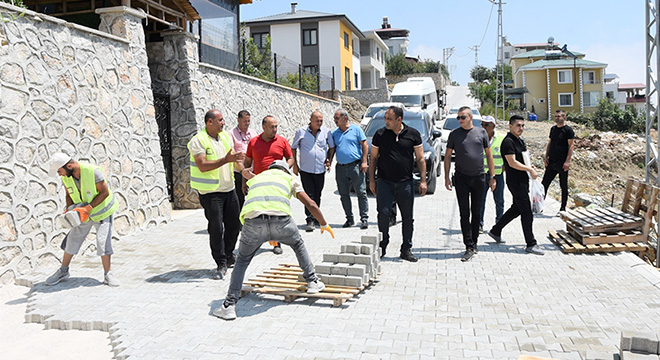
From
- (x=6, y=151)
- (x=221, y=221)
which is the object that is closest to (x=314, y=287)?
(x=221, y=221)

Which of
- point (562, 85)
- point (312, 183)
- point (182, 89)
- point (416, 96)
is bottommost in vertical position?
point (312, 183)

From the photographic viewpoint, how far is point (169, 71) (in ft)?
40.5

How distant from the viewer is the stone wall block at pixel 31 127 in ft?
24.0

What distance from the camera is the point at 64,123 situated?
26.6ft

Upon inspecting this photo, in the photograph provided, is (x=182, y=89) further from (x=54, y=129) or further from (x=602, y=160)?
(x=602, y=160)

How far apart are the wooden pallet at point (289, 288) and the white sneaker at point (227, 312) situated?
0.67 meters

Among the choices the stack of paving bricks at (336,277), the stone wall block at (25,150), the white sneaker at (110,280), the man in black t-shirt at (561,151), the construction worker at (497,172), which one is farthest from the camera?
the man in black t-shirt at (561,151)

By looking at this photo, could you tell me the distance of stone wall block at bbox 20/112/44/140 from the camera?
7.32m

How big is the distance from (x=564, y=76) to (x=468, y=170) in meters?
58.3

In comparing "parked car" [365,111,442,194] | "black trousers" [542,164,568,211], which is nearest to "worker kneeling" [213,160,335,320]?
"black trousers" [542,164,568,211]

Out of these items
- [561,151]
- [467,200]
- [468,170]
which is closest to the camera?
[468,170]

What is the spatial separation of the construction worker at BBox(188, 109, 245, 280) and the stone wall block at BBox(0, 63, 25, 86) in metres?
2.44

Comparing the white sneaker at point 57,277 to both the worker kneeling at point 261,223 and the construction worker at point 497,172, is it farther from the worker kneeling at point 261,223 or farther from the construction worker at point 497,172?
the construction worker at point 497,172

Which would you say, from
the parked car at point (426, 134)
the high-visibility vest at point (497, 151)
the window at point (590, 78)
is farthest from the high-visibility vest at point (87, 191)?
the window at point (590, 78)
